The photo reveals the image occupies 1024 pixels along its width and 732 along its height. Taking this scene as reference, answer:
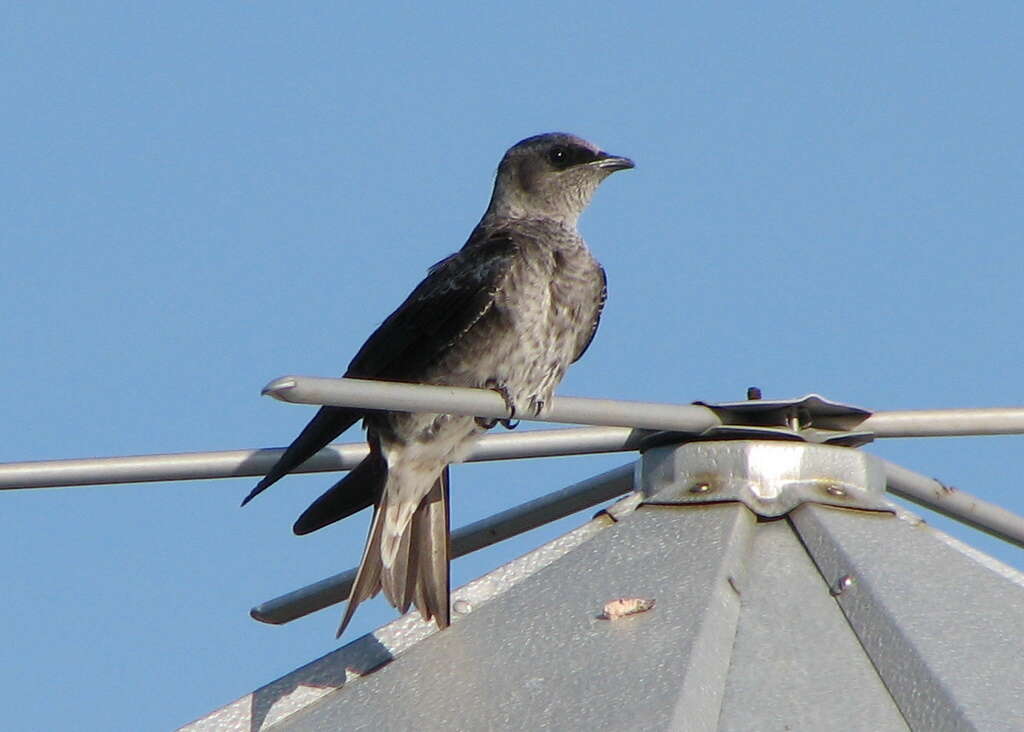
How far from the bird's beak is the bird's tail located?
1708 mm

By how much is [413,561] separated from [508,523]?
2.15 ft

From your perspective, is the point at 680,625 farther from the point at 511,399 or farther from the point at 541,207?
the point at 541,207

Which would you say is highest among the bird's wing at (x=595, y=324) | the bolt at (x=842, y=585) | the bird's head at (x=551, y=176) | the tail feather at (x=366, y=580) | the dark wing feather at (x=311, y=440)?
the bird's head at (x=551, y=176)

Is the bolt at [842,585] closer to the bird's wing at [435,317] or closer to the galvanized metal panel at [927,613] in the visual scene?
the galvanized metal panel at [927,613]

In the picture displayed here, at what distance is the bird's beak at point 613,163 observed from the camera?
252 inches

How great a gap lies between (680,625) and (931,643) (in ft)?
1.30

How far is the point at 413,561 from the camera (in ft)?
14.5

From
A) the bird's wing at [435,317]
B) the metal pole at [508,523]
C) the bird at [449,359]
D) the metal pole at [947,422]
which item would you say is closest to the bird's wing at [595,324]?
the bird at [449,359]

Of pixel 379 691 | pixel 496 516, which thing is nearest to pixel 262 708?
pixel 379 691

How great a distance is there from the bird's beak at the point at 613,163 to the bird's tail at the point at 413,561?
1708 millimetres

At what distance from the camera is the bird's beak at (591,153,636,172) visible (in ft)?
21.0

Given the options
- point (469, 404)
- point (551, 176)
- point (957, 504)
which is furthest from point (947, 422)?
point (551, 176)

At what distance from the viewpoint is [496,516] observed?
389 cm

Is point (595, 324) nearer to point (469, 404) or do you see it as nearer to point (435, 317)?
point (435, 317)
